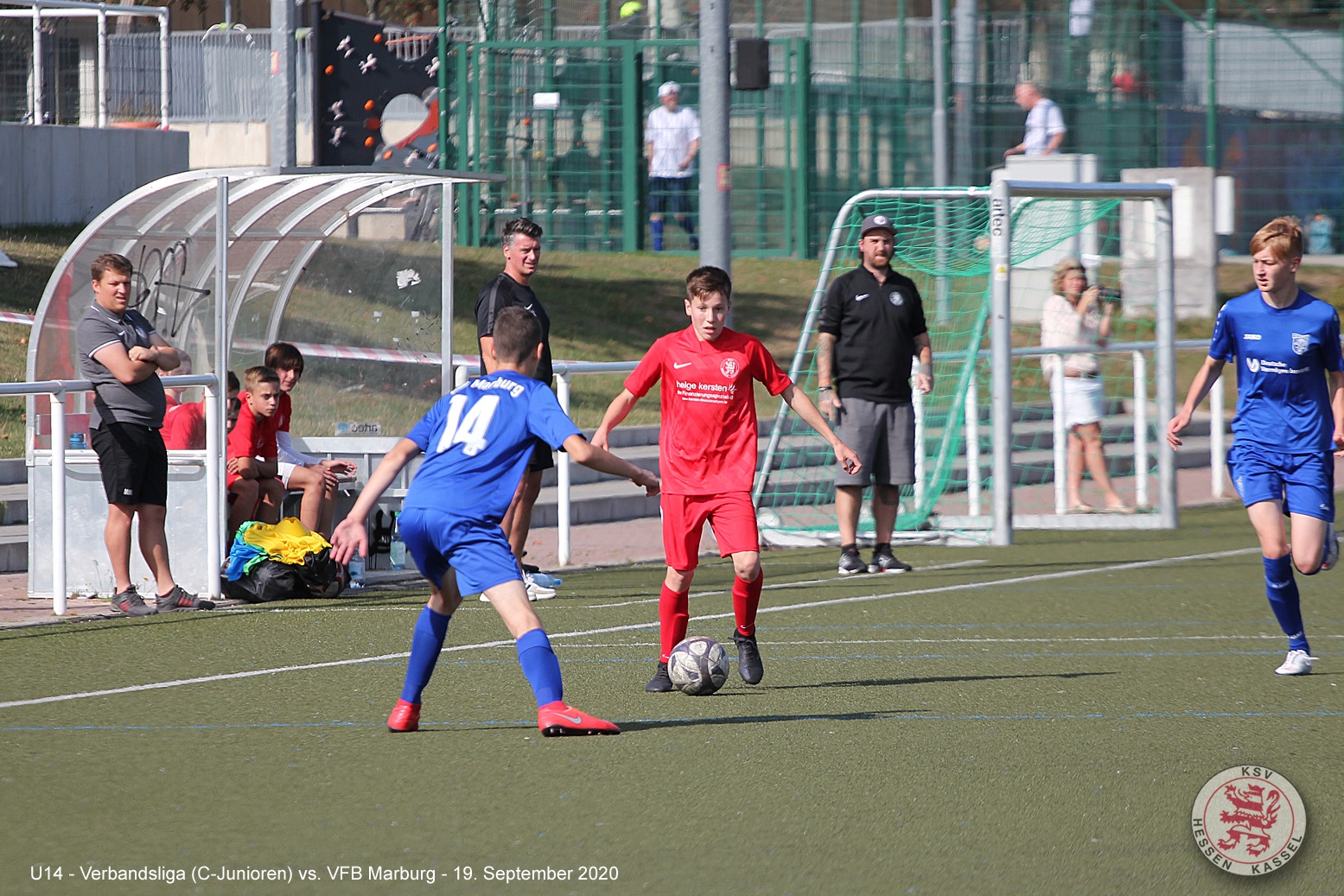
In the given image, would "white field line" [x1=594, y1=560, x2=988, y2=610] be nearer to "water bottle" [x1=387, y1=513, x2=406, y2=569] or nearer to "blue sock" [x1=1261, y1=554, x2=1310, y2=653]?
"water bottle" [x1=387, y1=513, x2=406, y2=569]

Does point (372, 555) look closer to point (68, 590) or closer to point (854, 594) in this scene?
point (68, 590)

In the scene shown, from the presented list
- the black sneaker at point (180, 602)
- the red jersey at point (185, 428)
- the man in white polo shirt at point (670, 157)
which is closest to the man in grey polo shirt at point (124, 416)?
the black sneaker at point (180, 602)

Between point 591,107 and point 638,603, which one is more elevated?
point 591,107

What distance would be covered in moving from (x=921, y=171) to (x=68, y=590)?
1759 cm

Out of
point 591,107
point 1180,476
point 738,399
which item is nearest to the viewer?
point 738,399

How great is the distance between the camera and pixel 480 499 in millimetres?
6043

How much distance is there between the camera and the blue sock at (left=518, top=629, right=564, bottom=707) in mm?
5988

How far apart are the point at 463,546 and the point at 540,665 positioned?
49cm

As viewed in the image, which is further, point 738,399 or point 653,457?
point 653,457

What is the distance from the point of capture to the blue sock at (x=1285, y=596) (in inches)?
288

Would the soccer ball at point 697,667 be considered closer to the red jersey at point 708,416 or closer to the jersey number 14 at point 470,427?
the red jersey at point 708,416

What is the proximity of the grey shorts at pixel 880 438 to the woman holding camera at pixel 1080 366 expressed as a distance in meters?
3.41

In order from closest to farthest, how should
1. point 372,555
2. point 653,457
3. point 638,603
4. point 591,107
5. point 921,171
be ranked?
point 638,603 < point 372,555 < point 653,457 < point 591,107 < point 921,171

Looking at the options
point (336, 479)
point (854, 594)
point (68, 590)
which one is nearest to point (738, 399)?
point (854, 594)
